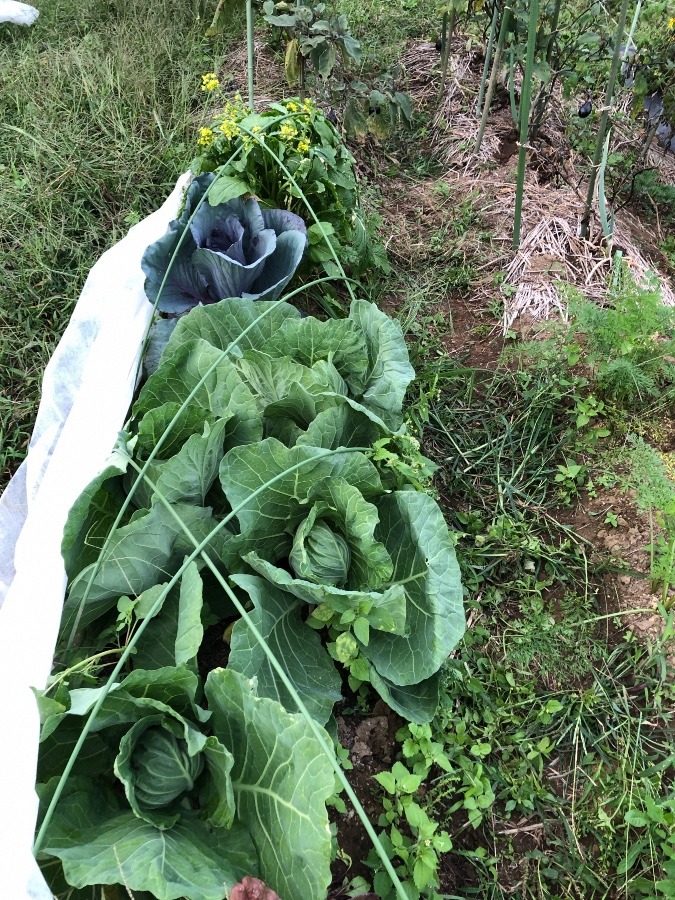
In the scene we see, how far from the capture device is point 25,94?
10.9ft

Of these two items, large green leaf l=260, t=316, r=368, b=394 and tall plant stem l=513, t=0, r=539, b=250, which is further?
tall plant stem l=513, t=0, r=539, b=250

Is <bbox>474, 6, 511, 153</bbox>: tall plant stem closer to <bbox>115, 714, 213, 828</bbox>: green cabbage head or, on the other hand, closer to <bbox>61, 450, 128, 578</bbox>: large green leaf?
<bbox>61, 450, 128, 578</bbox>: large green leaf

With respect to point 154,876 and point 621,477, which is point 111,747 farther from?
point 621,477

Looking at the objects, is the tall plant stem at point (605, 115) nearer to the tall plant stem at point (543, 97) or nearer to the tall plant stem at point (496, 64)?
the tall plant stem at point (543, 97)

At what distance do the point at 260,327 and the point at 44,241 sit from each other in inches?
56.5

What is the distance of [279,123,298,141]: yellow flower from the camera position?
7.23ft

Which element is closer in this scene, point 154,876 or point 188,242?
point 154,876

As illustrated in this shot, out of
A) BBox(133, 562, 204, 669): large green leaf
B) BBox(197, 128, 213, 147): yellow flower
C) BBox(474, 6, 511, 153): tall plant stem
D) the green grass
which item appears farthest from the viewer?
BBox(474, 6, 511, 153): tall plant stem

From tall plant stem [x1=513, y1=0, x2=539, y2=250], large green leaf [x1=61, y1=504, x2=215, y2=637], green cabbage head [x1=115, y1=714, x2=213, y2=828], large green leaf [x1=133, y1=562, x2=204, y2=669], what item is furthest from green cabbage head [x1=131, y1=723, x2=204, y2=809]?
tall plant stem [x1=513, y1=0, x2=539, y2=250]

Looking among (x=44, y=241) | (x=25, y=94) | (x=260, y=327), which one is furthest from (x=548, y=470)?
(x=25, y=94)

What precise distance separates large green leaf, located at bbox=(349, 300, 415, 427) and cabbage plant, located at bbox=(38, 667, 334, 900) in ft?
3.00

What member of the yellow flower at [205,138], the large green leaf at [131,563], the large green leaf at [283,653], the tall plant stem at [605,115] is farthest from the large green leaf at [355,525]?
the tall plant stem at [605,115]

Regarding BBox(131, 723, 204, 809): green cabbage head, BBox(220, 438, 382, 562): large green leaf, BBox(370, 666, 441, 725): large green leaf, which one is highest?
BBox(220, 438, 382, 562): large green leaf

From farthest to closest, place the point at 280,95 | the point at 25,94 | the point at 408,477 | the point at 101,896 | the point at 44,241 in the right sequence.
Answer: the point at 280,95, the point at 25,94, the point at 44,241, the point at 408,477, the point at 101,896
